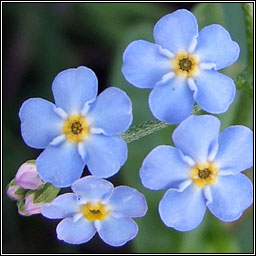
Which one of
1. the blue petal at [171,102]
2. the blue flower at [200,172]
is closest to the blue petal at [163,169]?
the blue flower at [200,172]

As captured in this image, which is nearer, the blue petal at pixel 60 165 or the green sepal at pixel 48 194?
the blue petal at pixel 60 165

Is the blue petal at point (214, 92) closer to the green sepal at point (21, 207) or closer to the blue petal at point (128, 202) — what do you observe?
the blue petal at point (128, 202)

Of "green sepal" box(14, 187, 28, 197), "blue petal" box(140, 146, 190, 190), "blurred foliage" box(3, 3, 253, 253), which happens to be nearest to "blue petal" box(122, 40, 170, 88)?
"blue petal" box(140, 146, 190, 190)

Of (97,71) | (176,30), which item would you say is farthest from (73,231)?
(97,71)

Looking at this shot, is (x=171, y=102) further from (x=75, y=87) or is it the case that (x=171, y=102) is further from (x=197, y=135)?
(x=75, y=87)

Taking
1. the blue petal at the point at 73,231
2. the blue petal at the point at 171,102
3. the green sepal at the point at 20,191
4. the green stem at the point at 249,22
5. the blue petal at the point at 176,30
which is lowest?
the blue petal at the point at 73,231

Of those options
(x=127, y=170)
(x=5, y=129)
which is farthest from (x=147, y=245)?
(x=5, y=129)
